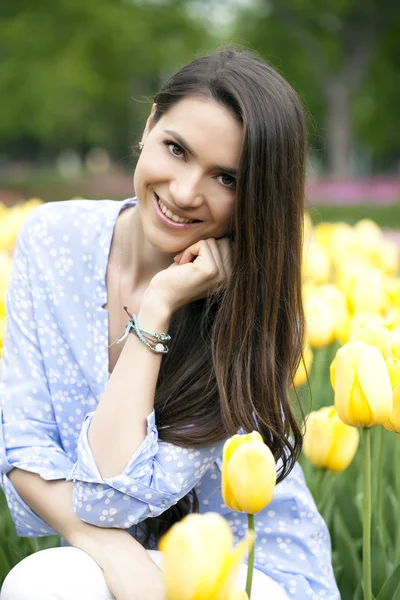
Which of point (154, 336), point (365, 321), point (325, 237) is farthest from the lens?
point (325, 237)

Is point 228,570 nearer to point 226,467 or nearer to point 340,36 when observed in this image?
point 226,467

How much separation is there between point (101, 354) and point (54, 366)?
4.1 inches

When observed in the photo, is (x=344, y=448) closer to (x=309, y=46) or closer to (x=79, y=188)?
(x=79, y=188)

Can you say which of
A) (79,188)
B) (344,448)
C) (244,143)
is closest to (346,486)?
(344,448)

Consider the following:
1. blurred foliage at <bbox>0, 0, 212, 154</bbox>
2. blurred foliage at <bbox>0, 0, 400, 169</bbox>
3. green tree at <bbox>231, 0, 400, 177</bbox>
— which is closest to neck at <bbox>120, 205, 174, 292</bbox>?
blurred foliage at <bbox>0, 0, 212, 154</bbox>

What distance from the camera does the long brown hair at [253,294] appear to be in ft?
5.84

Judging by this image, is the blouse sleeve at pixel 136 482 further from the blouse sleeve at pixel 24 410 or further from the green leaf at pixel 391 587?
the green leaf at pixel 391 587

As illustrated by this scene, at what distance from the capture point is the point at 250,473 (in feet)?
4.38

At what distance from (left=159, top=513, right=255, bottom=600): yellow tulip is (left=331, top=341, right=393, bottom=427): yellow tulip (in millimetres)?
618

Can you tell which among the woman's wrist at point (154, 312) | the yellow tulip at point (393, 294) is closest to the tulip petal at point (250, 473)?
the woman's wrist at point (154, 312)

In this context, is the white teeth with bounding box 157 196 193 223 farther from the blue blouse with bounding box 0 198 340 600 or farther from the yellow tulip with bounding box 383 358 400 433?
the yellow tulip with bounding box 383 358 400 433

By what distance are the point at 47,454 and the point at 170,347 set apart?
338mm

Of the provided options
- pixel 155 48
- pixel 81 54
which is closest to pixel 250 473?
pixel 81 54

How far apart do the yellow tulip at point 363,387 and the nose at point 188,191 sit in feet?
1.46
